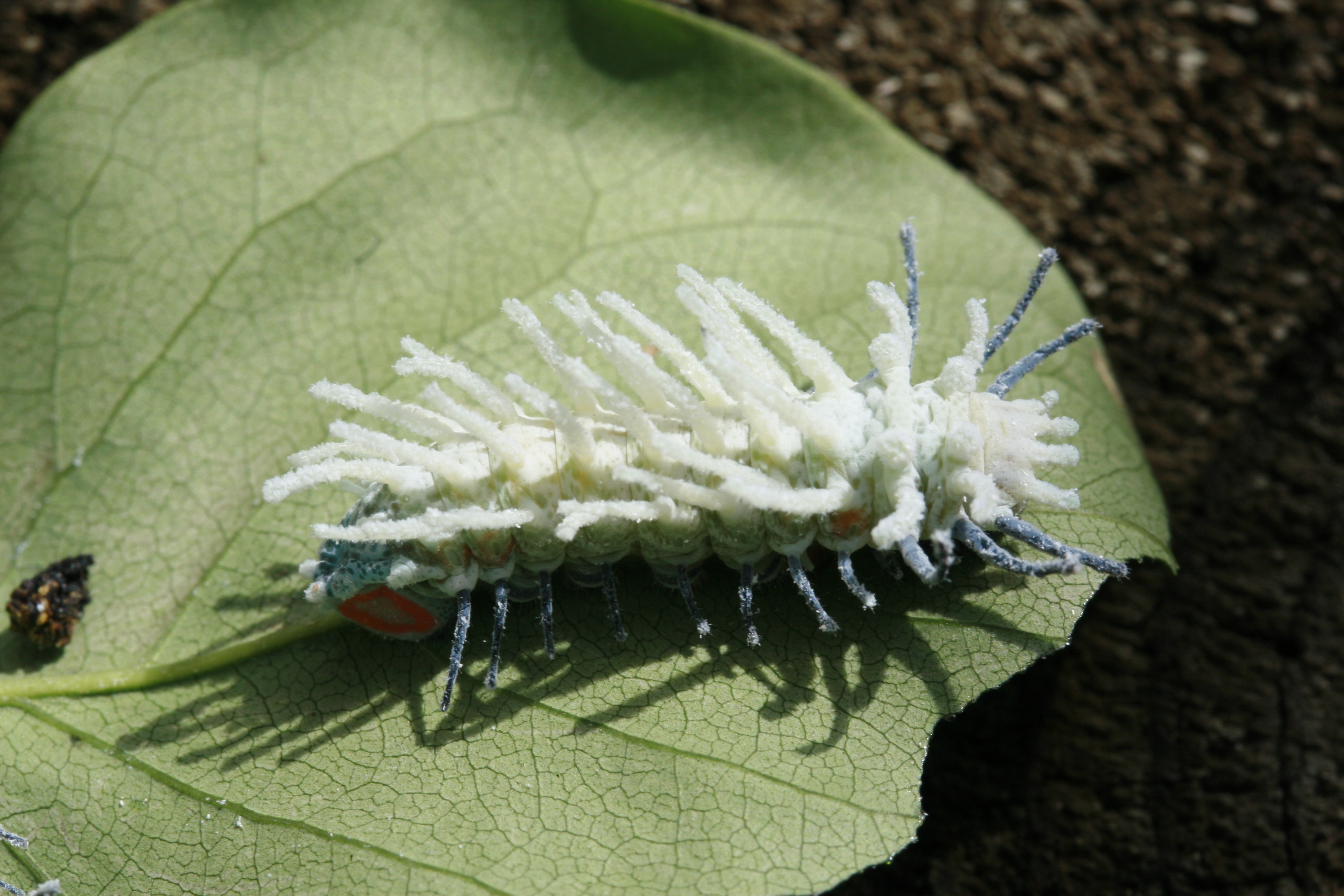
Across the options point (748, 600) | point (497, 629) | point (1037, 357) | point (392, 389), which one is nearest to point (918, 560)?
point (748, 600)

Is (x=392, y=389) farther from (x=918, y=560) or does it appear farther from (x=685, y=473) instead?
(x=918, y=560)

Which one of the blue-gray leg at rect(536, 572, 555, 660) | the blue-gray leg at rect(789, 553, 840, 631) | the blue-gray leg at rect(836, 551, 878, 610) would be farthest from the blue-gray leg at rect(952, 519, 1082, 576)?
the blue-gray leg at rect(536, 572, 555, 660)

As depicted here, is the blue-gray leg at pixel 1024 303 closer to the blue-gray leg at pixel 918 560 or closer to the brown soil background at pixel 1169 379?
the blue-gray leg at pixel 918 560

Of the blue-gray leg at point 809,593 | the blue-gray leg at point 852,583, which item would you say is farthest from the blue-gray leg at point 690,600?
A: the blue-gray leg at point 852,583

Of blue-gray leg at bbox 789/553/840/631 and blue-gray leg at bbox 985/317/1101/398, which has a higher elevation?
blue-gray leg at bbox 985/317/1101/398

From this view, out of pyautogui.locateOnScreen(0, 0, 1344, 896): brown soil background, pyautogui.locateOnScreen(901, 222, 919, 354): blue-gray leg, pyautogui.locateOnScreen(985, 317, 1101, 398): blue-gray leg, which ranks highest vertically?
pyautogui.locateOnScreen(901, 222, 919, 354): blue-gray leg

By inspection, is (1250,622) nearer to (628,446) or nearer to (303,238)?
(628,446)

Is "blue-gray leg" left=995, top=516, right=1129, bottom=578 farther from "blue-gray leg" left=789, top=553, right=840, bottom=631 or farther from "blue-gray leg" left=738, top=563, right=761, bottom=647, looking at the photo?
"blue-gray leg" left=738, top=563, right=761, bottom=647
